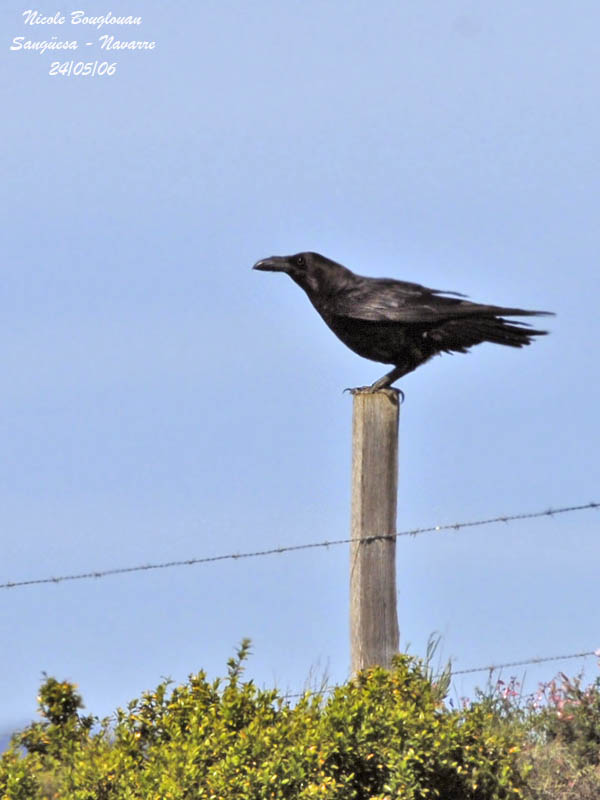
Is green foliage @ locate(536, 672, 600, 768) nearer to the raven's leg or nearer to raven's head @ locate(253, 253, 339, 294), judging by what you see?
the raven's leg

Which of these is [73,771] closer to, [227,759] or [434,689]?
[227,759]

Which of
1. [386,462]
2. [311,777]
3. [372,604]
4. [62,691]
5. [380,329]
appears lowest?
[311,777]

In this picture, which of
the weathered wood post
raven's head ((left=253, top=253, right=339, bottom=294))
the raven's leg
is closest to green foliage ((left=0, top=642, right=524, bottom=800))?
the weathered wood post

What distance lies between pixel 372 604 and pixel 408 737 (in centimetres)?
149

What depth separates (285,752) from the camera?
4633 millimetres

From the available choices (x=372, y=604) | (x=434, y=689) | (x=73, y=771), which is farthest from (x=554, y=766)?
(x=73, y=771)

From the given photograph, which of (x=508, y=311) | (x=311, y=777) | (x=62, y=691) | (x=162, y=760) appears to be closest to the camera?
(x=311, y=777)

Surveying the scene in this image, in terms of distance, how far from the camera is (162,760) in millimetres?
4934

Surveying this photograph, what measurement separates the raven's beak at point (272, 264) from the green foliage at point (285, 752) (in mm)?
3711

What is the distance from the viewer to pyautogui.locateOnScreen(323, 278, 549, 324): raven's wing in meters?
7.80

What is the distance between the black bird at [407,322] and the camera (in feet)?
25.7

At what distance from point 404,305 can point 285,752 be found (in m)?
3.93

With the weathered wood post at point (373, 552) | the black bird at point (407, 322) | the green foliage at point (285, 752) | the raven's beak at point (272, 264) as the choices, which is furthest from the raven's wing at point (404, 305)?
the green foliage at point (285, 752)

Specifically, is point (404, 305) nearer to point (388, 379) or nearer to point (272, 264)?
point (388, 379)
